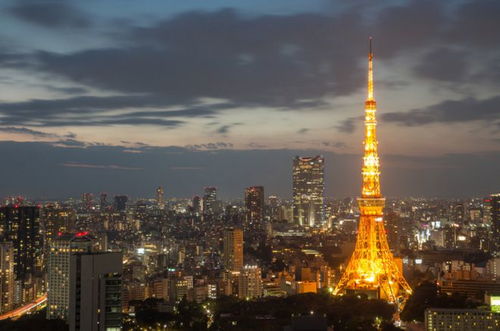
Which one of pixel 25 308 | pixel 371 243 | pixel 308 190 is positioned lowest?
pixel 25 308

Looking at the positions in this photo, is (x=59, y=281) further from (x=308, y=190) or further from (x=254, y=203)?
(x=308, y=190)

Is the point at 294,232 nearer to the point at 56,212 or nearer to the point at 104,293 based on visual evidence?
the point at 56,212

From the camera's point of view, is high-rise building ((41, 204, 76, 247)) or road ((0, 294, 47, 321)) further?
high-rise building ((41, 204, 76, 247))

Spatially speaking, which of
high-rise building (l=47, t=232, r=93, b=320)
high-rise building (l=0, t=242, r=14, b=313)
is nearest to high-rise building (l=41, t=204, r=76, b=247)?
high-rise building (l=0, t=242, r=14, b=313)

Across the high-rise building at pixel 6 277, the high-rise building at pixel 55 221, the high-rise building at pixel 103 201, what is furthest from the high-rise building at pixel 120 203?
the high-rise building at pixel 6 277

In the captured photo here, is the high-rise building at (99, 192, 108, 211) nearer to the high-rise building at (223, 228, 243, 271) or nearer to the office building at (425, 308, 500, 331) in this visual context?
the high-rise building at (223, 228, 243, 271)

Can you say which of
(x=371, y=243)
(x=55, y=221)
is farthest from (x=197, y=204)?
(x=371, y=243)

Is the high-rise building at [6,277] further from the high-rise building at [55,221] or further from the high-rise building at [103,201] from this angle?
the high-rise building at [103,201]
